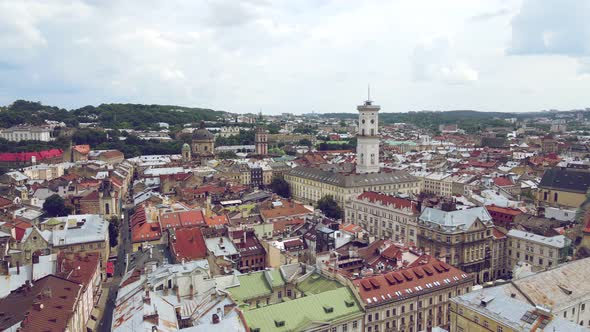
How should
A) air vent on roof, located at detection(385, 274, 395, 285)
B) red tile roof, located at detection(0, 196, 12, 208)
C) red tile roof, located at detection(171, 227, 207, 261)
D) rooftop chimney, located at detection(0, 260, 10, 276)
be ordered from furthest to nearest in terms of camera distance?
red tile roof, located at detection(0, 196, 12, 208) → red tile roof, located at detection(171, 227, 207, 261) → rooftop chimney, located at detection(0, 260, 10, 276) → air vent on roof, located at detection(385, 274, 395, 285)

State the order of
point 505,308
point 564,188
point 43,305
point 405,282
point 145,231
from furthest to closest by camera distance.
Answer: point 564,188 < point 145,231 < point 405,282 < point 43,305 < point 505,308

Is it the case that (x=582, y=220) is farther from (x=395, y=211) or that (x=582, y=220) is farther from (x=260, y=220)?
(x=260, y=220)

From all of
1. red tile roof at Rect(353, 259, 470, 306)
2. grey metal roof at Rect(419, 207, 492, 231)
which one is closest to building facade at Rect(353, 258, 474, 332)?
red tile roof at Rect(353, 259, 470, 306)

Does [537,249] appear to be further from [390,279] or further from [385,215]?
[390,279]

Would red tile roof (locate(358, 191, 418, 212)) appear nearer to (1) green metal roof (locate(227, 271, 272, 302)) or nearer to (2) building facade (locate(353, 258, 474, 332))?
(2) building facade (locate(353, 258, 474, 332))

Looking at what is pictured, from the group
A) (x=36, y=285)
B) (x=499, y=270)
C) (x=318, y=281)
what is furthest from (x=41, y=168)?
(x=499, y=270)

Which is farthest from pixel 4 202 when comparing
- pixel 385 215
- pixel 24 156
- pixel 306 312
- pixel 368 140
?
pixel 368 140
